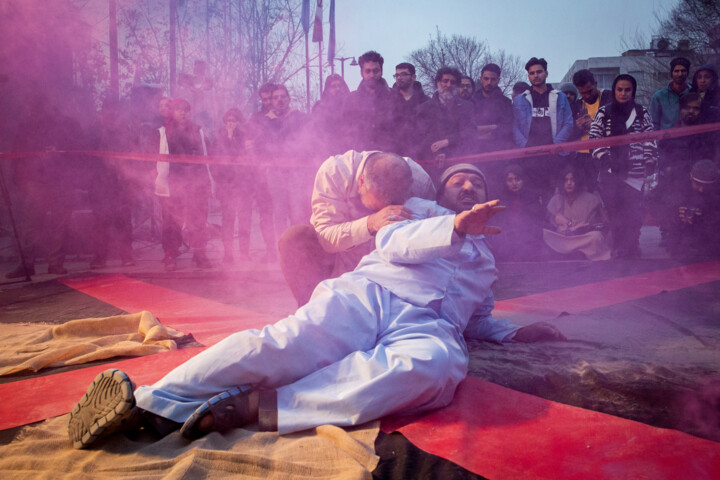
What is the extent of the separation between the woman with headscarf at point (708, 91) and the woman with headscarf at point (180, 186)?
15.2ft

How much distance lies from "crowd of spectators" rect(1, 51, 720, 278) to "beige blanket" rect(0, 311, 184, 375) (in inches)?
84.9

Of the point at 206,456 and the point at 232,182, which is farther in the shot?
the point at 232,182

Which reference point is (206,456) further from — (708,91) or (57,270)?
(708,91)

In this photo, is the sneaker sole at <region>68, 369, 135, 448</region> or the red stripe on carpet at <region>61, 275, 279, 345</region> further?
the red stripe on carpet at <region>61, 275, 279, 345</region>

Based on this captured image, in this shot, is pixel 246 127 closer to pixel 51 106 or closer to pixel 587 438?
pixel 51 106

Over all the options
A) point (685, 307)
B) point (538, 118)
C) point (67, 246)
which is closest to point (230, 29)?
point (67, 246)

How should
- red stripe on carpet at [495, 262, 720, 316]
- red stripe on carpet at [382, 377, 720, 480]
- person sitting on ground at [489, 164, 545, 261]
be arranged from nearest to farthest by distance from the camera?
red stripe on carpet at [382, 377, 720, 480] < red stripe on carpet at [495, 262, 720, 316] < person sitting on ground at [489, 164, 545, 261]

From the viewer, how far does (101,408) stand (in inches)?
55.9

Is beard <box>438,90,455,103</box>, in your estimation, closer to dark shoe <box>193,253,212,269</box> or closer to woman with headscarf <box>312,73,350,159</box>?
woman with headscarf <box>312,73,350,159</box>

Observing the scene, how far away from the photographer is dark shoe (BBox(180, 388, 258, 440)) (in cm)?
143

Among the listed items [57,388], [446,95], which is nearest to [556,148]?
[446,95]

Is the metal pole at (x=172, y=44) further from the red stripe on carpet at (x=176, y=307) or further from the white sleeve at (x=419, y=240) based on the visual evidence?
the white sleeve at (x=419, y=240)

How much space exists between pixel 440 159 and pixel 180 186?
2.48m

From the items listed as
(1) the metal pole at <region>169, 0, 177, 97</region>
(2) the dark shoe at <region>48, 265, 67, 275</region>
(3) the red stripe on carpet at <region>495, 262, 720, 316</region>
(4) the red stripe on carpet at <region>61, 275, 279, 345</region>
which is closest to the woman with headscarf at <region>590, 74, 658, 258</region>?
(3) the red stripe on carpet at <region>495, 262, 720, 316</region>
